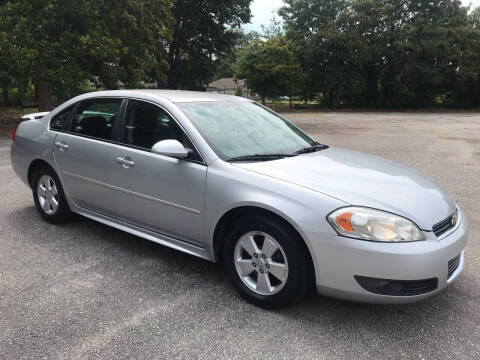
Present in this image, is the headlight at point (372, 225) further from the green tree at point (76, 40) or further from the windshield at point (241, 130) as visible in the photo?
the green tree at point (76, 40)

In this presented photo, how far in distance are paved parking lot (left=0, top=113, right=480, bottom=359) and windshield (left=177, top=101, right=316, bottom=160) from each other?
1.12 m

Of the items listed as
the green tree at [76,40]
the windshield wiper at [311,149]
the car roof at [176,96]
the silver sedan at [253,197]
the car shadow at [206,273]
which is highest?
the green tree at [76,40]

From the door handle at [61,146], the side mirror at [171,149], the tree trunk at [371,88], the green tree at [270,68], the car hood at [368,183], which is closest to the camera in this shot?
the car hood at [368,183]

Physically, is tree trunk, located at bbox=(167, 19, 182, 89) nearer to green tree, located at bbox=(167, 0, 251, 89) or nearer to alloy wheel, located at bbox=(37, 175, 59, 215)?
green tree, located at bbox=(167, 0, 251, 89)

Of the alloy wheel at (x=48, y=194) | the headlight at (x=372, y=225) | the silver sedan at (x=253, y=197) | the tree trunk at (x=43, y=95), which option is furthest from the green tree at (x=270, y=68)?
the headlight at (x=372, y=225)

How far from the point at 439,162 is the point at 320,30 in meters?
38.8

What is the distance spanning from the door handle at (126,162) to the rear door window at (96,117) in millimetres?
337

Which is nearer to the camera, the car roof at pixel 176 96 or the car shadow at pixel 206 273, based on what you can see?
the car shadow at pixel 206 273

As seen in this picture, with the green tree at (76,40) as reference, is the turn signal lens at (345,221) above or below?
below

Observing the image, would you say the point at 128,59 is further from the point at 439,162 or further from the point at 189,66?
the point at 189,66

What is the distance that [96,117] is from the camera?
170 inches

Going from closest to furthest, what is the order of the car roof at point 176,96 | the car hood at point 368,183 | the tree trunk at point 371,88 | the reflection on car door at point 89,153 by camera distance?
the car hood at point 368,183
the car roof at point 176,96
the reflection on car door at point 89,153
the tree trunk at point 371,88

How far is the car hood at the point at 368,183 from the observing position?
285 centimetres

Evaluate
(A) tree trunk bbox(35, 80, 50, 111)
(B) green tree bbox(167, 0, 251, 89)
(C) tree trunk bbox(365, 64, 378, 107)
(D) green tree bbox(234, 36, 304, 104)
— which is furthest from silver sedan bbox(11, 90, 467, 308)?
(C) tree trunk bbox(365, 64, 378, 107)
